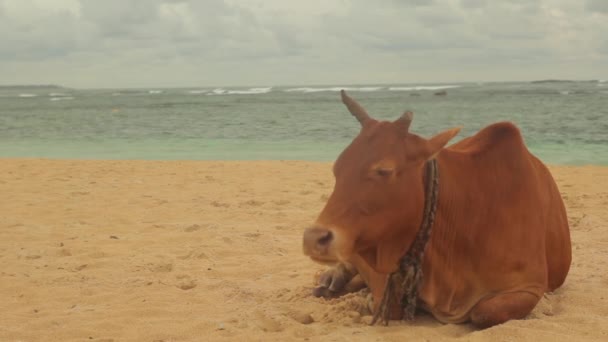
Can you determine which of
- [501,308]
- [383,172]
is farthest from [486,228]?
[383,172]

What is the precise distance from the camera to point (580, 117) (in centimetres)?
2591

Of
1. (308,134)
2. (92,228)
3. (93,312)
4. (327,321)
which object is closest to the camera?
(327,321)

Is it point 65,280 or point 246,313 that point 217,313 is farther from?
point 65,280

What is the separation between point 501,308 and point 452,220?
1.74 feet

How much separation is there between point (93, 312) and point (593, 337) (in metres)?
2.98

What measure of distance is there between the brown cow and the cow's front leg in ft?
1.72

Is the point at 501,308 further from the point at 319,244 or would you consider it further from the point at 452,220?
the point at 319,244

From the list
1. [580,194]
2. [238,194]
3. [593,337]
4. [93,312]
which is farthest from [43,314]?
[580,194]

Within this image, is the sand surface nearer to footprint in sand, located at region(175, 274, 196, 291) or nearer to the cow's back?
footprint in sand, located at region(175, 274, 196, 291)

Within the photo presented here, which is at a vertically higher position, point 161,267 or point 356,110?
point 356,110

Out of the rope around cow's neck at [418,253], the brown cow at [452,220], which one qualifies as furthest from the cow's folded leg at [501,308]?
the rope around cow's neck at [418,253]

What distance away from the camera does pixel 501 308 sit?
3832mm

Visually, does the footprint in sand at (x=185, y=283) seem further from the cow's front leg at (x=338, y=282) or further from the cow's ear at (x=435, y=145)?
the cow's ear at (x=435, y=145)

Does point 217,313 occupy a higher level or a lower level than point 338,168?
lower
